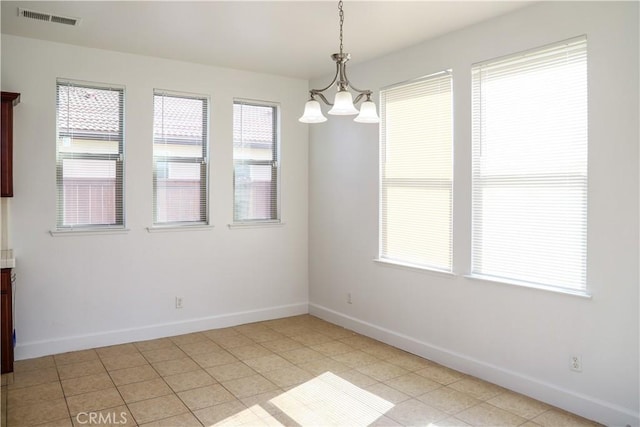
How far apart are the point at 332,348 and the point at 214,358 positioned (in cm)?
108

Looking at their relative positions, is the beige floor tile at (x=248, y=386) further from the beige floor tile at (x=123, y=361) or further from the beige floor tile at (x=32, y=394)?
the beige floor tile at (x=32, y=394)

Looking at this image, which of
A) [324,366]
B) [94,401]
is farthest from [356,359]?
[94,401]

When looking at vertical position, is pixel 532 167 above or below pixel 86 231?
above

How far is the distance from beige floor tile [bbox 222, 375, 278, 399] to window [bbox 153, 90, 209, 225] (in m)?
1.94

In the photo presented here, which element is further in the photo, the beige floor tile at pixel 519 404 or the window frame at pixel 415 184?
the window frame at pixel 415 184

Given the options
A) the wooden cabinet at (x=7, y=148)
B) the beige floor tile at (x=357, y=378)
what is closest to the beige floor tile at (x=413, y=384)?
the beige floor tile at (x=357, y=378)

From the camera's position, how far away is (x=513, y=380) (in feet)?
11.3

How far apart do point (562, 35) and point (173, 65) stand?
3.51m

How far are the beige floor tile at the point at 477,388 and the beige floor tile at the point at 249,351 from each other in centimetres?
168

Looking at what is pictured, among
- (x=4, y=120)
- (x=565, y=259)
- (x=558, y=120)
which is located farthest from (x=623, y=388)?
(x=4, y=120)

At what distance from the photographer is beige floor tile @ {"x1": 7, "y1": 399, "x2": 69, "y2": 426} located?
2967 mm

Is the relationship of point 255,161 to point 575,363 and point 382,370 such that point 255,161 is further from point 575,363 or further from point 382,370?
point 575,363

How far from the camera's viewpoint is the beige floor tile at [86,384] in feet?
11.3

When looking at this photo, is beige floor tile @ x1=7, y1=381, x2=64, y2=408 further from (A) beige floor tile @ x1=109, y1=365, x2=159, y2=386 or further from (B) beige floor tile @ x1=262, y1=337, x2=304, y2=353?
(B) beige floor tile @ x1=262, y1=337, x2=304, y2=353
